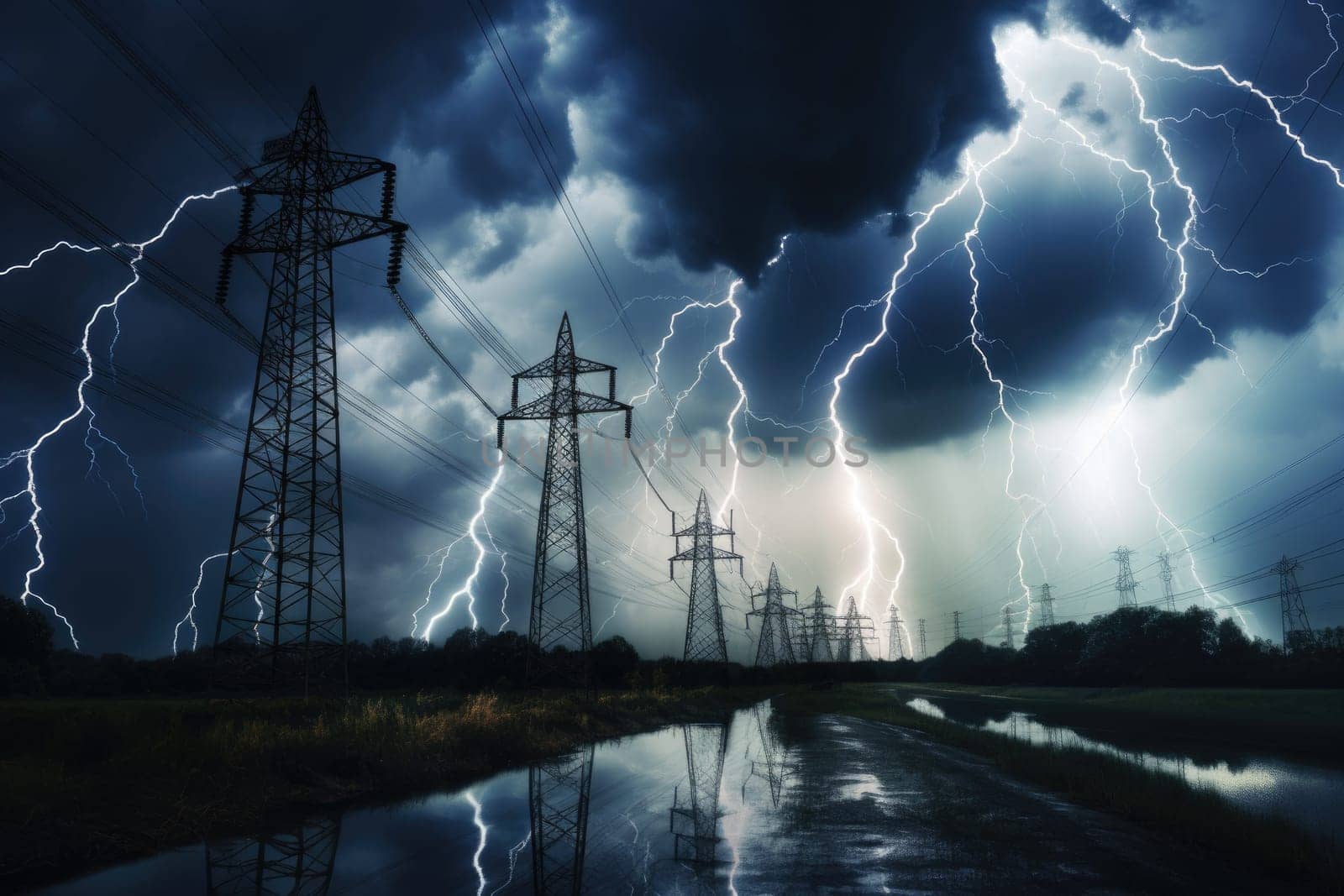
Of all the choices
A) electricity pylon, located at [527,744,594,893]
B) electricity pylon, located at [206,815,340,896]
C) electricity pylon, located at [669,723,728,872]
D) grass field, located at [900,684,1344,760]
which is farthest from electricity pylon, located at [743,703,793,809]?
grass field, located at [900,684,1344,760]

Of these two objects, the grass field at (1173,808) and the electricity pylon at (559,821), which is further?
the grass field at (1173,808)

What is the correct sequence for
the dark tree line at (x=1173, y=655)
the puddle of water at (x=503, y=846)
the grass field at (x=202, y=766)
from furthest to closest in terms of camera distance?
the dark tree line at (x=1173, y=655) < the grass field at (x=202, y=766) < the puddle of water at (x=503, y=846)

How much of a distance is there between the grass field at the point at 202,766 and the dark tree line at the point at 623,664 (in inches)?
510

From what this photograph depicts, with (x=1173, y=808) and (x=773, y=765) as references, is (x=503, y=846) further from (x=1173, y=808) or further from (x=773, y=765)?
(x=1173, y=808)

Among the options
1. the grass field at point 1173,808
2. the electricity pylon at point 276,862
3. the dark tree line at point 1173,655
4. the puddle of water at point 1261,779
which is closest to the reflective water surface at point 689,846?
the electricity pylon at point 276,862

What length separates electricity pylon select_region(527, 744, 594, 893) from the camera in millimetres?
6207

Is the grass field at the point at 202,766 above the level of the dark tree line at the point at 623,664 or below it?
above

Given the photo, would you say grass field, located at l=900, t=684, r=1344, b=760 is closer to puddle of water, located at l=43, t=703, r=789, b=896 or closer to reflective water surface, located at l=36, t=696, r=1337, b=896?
reflective water surface, located at l=36, t=696, r=1337, b=896

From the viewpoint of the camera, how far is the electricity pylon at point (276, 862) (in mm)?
5738

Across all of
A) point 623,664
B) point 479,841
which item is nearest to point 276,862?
point 479,841

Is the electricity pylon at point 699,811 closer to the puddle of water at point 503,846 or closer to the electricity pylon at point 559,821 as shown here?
the puddle of water at point 503,846

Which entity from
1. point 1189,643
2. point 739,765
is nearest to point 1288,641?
point 1189,643

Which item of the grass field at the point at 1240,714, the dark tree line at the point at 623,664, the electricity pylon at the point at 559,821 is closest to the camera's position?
the electricity pylon at the point at 559,821

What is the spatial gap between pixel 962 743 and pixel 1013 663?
111239 millimetres
